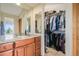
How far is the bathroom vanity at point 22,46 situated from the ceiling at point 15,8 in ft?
1.02

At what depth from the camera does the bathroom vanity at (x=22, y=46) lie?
162cm

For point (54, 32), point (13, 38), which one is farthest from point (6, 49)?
point (54, 32)

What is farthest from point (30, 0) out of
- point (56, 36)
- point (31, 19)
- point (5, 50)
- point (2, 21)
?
point (5, 50)

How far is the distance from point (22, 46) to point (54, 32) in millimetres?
422

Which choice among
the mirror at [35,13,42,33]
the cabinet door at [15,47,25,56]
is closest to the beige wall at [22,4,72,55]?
the mirror at [35,13,42,33]

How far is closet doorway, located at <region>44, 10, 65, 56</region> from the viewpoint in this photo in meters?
1.70

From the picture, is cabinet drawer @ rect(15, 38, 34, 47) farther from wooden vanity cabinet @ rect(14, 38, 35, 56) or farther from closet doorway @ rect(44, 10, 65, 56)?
closet doorway @ rect(44, 10, 65, 56)

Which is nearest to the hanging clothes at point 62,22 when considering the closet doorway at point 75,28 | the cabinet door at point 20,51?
the closet doorway at point 75,28

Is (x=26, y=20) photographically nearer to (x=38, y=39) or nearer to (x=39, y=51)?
(x=38, y=39)

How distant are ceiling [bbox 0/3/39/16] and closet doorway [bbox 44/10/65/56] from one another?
0.23m

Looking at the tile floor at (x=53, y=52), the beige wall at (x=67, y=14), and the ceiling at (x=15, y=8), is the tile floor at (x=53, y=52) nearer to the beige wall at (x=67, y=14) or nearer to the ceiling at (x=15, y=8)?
the beige wall at (x=67, y=14)

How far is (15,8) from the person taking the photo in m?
1.68

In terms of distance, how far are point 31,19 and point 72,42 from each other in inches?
22.3

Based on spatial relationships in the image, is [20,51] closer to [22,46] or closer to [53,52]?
[22,46]
